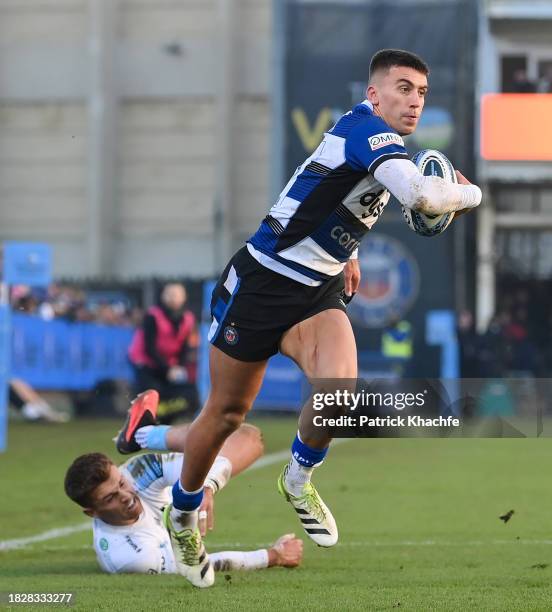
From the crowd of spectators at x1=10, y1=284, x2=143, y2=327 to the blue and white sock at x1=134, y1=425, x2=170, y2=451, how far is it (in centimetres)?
1286

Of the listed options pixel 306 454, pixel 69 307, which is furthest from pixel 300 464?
pixel 69 307

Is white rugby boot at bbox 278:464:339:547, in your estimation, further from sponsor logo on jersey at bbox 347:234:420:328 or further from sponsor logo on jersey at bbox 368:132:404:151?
sponsor logo on jersey at bbox 347:234:420:328

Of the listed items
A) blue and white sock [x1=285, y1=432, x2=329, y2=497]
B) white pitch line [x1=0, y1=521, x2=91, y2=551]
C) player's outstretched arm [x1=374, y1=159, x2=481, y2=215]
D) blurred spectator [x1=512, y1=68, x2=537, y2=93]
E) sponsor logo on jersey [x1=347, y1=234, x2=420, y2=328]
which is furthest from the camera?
blurred spectator [x1=512, y1=68, x2=537, y2=93]

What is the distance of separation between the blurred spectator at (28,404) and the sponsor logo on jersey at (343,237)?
14.3 m

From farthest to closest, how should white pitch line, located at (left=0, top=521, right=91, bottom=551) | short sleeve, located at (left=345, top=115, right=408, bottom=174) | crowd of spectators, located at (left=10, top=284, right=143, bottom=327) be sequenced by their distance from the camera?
crowd of spectators, located at (left=10, top=284, right=143, bottom=327), white pitch line, located at (left=0, top=521, right=91, bottom=551), short sleeve, located at (left=345, top=115, right=408, bottom=174)

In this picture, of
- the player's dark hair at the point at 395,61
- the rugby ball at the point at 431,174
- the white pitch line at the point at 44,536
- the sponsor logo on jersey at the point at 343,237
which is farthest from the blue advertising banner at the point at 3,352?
the rugby ball at the point at 431,174

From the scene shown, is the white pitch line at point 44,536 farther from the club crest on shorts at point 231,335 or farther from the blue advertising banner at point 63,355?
the blue advertising banner at point 63,355

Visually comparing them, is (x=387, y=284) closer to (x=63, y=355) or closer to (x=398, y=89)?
(x=63, y=355)

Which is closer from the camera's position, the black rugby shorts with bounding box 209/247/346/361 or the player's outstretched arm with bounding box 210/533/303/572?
the black rugby shorts with bounding box 209/247/346/361

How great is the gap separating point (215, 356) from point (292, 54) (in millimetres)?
18460

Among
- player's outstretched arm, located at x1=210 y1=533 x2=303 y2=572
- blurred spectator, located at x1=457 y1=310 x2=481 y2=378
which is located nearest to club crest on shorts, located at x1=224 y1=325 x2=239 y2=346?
player's outstretched arm, located at x1=210 y1=533 x2=303 y2=572

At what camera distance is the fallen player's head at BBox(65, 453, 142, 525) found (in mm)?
7047

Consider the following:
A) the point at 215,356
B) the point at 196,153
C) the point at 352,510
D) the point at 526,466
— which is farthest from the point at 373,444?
the point at 196,153

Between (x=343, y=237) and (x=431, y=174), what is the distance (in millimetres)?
561
